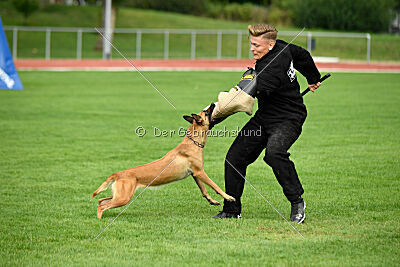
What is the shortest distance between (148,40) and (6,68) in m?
32.5

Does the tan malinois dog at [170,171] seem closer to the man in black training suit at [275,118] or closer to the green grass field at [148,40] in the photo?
the man in black training suit at [275,118]

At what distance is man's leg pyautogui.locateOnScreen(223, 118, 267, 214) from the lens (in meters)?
6.62

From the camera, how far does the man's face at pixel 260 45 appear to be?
20.1ft

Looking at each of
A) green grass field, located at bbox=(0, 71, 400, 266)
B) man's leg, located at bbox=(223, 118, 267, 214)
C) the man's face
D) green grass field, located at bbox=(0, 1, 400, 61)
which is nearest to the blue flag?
green grass field, located at bbox=(0, 71, 400, 266)

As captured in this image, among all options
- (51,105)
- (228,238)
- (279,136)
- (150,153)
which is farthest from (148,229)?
(51,105)

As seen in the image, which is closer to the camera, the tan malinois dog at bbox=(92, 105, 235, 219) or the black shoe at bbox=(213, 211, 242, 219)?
the tan malinois dog at bbox=(92, 105, 235, 219)

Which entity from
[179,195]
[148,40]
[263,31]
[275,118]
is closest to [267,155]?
[275,118]

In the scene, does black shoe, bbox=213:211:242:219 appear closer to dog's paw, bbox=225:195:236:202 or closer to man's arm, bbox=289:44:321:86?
dog's paw, bbox=225:195:236:202

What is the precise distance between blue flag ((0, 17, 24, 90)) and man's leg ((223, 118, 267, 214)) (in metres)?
11.0

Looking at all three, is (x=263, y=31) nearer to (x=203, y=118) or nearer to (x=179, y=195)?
(x=203, y=118)

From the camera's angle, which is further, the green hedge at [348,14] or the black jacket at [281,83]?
the green hedge at [348,14]

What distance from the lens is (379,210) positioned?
6.99m

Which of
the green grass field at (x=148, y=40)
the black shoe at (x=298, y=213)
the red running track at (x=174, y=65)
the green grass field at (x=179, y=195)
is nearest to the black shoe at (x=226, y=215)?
the green grass field at (x=179, y=195)

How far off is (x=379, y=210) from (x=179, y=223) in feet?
7.48
